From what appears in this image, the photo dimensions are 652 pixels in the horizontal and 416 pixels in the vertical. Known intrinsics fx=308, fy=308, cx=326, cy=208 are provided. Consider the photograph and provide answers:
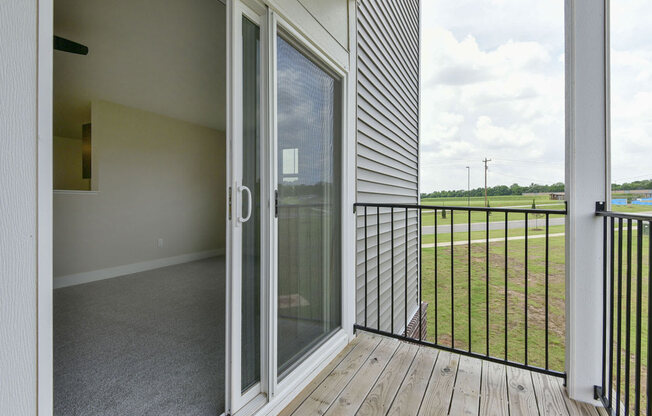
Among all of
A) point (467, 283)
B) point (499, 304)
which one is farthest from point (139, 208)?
point (499, 304)

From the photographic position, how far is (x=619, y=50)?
155 cm

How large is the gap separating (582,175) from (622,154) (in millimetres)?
187

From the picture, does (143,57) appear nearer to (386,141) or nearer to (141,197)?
(141,197)

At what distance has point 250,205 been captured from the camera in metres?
1.42

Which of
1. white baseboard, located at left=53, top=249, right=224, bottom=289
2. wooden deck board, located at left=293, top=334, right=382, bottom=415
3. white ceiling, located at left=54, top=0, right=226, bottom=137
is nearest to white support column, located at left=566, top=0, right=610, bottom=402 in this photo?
wooden deck board, located at left=293, top=334, right=382, bottom=415

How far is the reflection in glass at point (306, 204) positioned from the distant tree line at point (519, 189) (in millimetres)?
1339

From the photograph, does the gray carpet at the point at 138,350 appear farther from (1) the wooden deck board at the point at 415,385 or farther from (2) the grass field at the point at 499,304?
(2) the grass field at the point at 499,304

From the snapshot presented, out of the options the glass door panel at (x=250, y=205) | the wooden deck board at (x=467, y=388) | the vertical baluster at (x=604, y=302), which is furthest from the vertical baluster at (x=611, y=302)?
the glass door panel at (x=250, y=205)

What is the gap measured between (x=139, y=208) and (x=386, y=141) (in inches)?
152

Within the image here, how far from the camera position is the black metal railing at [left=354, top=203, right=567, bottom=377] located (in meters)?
2.07

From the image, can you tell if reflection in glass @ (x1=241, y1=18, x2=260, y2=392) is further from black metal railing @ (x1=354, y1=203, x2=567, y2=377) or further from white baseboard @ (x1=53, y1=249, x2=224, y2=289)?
white baseboard @ (x1=53, y1=249, x2=224, y2=289)

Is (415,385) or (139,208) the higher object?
(139,208)

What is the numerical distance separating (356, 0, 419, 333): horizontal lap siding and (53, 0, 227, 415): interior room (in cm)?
136

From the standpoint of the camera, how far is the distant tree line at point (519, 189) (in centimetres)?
144
